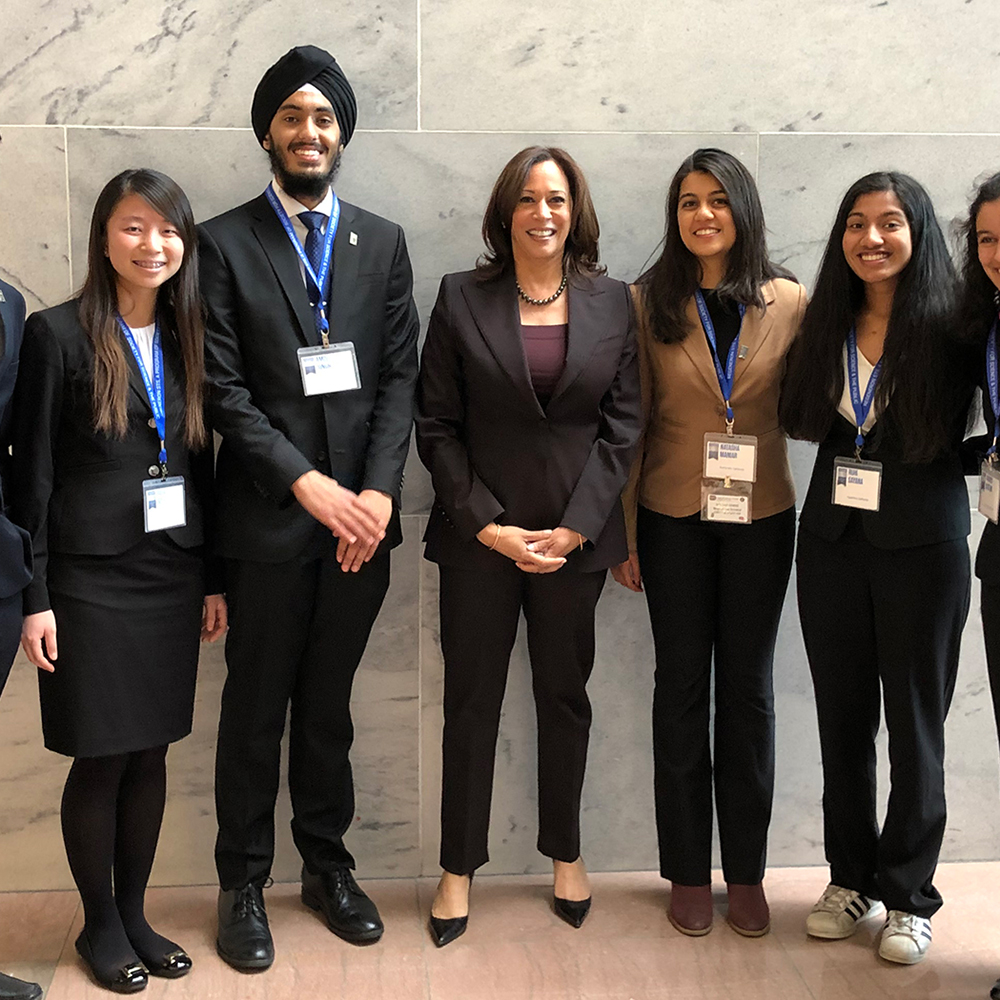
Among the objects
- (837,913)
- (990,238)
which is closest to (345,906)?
(837,913)

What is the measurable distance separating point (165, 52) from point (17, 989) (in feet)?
7.85

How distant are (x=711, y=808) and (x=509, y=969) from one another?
0.68 m

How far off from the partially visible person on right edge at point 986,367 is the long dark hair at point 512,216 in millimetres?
881

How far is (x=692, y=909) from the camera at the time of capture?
3.09m

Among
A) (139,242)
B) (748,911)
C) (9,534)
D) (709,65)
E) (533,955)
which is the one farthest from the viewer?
(709,65)

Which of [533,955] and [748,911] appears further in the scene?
[748,911]

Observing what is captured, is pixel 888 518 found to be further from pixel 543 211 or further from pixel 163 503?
pixel 163 503

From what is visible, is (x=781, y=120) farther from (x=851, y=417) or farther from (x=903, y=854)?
(x=903, y=854)

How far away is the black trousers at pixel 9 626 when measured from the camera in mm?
2410

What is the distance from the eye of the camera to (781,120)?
3.23m

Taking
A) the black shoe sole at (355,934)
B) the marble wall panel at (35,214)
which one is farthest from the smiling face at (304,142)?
the black shoe sole at (355,934)

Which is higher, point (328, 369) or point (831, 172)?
point (831, 172)

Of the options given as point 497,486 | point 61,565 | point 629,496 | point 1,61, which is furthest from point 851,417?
point 1,61

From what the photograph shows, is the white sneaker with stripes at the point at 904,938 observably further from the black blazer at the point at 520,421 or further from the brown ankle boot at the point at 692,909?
the black blazer at the point at 520,421
